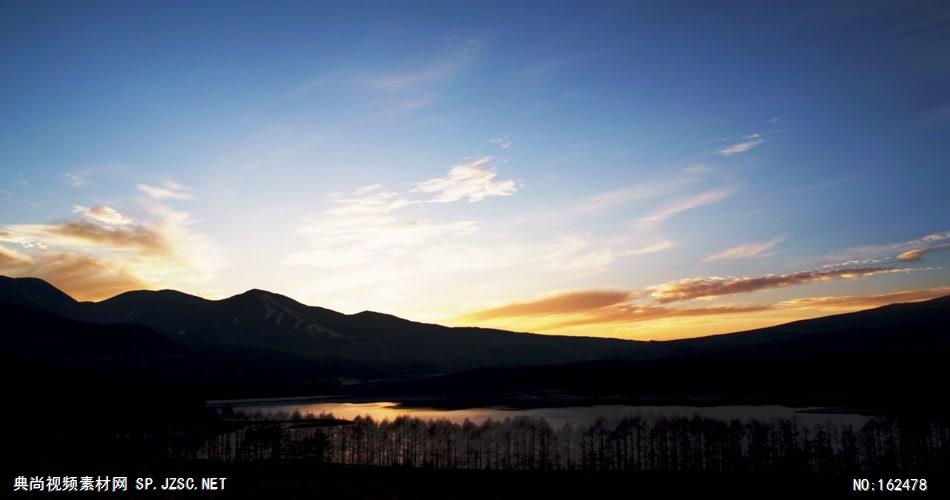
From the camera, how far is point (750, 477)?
152 meters

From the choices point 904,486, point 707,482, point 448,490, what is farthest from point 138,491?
point 904,486

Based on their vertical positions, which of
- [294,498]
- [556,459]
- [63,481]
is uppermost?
[63,481]

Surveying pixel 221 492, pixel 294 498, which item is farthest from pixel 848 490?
pixel 221 492

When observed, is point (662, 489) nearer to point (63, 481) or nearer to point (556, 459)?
point (556, 459)

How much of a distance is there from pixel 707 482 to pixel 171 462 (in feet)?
413

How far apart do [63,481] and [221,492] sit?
79.3 feet

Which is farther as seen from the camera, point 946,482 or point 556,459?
point 556,459

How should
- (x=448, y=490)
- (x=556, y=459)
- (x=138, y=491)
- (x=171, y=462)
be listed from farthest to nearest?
(x=556, y=459) → (x=171, y=462) → (x=448, y=490) → (x=138, y=491)

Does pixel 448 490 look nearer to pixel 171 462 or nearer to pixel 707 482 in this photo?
pixel 707 482

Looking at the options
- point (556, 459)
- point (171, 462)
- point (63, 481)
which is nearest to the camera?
point (63, 481)

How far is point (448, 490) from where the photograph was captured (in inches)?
4980

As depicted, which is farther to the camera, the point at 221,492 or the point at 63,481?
the point at 221,492

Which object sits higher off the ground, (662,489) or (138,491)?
(138,491)

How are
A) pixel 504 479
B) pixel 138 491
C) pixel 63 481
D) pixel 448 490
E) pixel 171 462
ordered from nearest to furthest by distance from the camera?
pixel 63 481, pixel 138 491, pixel 448 490, pixel 504 479, pixel 171 462
